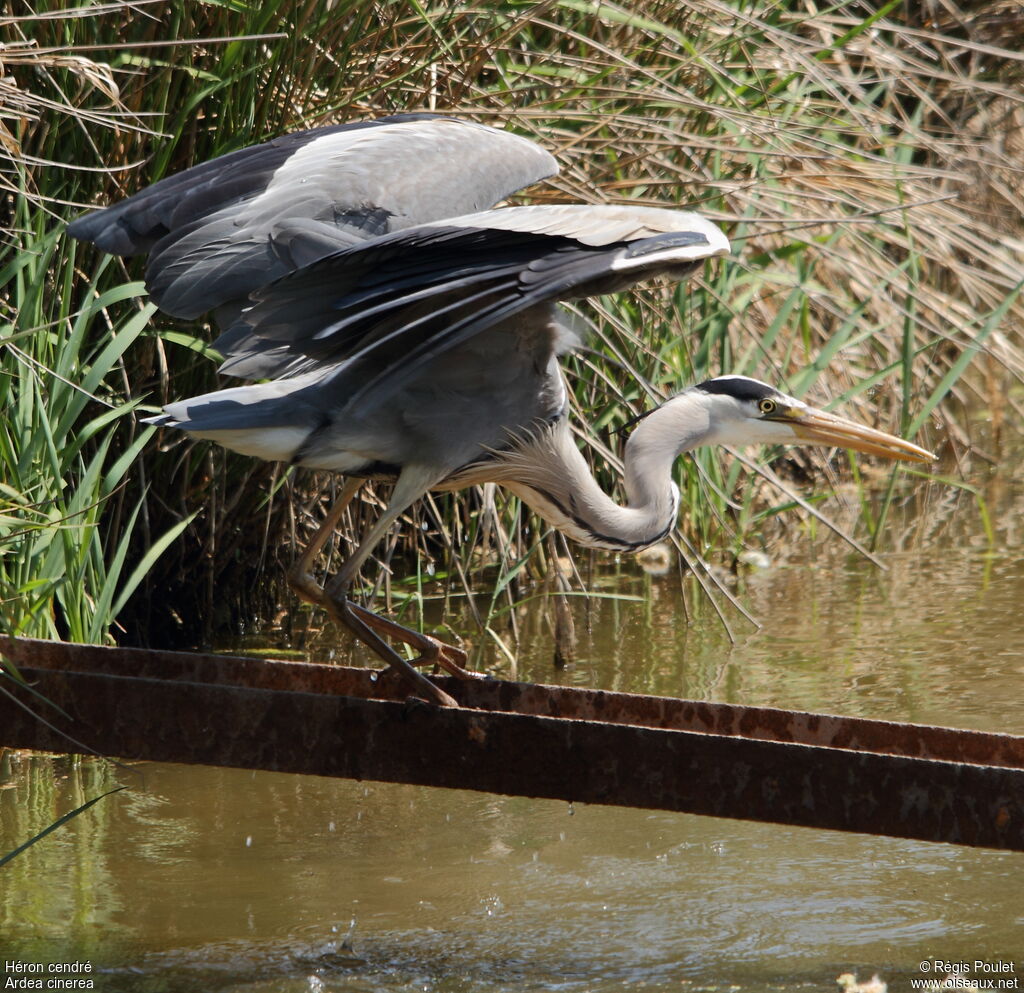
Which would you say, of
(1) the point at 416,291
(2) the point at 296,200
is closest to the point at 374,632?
(1) the point at 416,291

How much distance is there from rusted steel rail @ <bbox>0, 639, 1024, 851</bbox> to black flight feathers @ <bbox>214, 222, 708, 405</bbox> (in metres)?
0.71

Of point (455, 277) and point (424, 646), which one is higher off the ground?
point (455, 277)

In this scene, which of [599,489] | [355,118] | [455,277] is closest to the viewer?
[455,277]

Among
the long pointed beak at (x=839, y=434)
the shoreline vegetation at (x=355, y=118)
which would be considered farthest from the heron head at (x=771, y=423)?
the shoreline vegetation at (x=355, y=118)

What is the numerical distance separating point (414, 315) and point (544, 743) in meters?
1.12

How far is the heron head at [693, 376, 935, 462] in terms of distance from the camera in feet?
13.1

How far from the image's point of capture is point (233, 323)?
3.39 meters

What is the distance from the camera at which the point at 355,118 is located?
14.8 feet

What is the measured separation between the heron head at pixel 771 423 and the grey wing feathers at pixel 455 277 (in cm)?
88

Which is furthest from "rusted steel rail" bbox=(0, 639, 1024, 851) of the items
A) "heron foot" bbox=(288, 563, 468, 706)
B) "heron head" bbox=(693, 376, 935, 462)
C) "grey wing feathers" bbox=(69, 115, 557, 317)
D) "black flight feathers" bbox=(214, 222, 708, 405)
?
"heron head" bbox=(693, 376, 935, 462)

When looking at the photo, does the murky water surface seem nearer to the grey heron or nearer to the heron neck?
the grey heron

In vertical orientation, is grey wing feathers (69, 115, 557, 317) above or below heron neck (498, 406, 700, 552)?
above

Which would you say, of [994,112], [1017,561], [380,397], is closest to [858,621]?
[1017,561]

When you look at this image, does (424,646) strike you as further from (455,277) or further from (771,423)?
(771,423)
